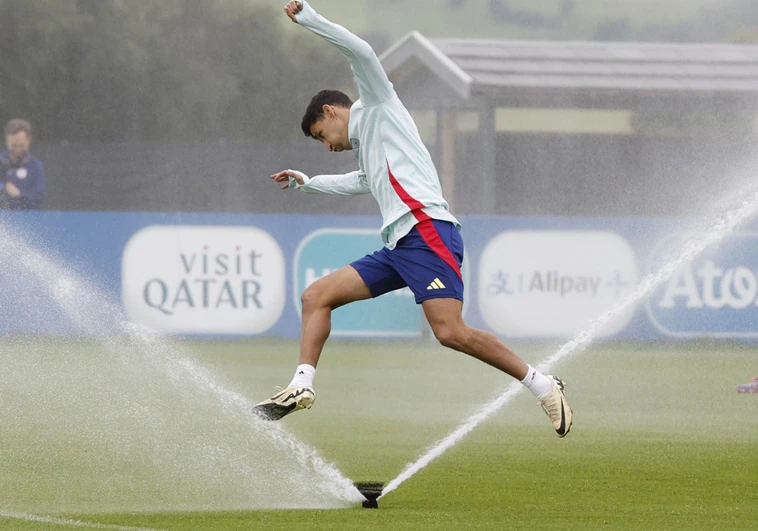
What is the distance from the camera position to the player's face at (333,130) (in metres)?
6.13

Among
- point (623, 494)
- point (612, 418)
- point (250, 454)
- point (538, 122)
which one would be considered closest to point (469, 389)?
point (612, 418)

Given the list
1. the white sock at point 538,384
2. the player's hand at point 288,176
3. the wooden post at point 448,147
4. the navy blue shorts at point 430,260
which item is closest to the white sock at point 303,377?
the navy blue shorts at point 430,260

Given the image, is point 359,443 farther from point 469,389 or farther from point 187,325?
point 187,325

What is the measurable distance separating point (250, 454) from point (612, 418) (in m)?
2.77

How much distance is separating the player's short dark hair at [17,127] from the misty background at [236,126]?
0.23 meters

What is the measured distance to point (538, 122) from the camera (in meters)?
14.8

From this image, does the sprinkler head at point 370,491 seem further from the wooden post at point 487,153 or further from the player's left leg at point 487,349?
the wooden post at point 487,153

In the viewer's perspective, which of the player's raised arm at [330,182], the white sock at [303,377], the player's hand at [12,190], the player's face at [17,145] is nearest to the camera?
the white sock at [303,377]

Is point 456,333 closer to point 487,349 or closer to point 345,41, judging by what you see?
point 487,349

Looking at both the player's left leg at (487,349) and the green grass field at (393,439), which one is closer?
the green grass field at (393,439)


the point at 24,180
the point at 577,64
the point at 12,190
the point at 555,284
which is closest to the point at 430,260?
the point at 555,284

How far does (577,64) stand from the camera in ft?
49.5

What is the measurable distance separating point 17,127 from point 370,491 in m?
9.30

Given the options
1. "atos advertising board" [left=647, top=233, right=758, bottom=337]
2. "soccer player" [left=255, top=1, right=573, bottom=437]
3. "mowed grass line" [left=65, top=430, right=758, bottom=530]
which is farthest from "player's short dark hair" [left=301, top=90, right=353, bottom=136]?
"atos advertising board" [left=647, top=233, right=758, bottom=337]
